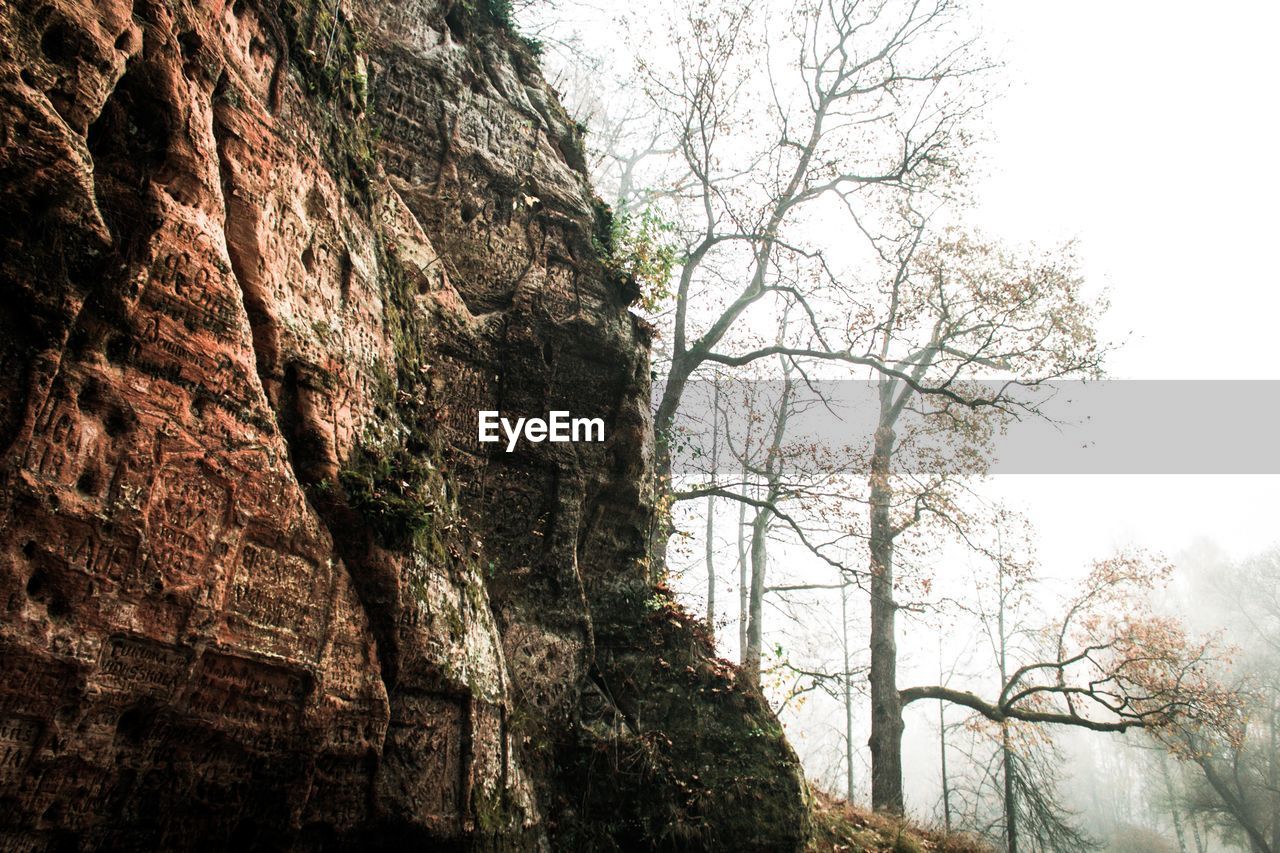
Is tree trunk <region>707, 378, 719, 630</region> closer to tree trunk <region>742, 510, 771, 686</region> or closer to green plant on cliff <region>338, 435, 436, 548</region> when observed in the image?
tree trunk <region>742, 510, 771, 686</region>

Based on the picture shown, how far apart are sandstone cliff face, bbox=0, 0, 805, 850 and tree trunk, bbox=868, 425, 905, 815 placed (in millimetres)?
6801

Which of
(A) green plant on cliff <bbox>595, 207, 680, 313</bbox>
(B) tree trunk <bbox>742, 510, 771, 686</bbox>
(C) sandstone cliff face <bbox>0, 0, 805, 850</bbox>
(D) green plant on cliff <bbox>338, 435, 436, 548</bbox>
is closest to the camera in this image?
(C) sandstone cliff face <bbox>0, 0, 805, 850</bbox>

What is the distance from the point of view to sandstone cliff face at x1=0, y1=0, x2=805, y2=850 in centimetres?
331

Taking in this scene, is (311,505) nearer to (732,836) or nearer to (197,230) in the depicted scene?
(197,230)

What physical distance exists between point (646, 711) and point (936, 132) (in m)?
Answer: 12.2

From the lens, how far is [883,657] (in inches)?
573

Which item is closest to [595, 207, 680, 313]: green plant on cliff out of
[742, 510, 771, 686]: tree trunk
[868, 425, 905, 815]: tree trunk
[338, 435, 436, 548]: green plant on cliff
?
[338, 435, 436, 548]: green plant on cliff

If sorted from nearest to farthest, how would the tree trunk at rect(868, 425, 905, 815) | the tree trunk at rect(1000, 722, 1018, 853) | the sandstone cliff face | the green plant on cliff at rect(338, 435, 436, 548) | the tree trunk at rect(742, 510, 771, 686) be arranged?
the sandstone cliff face → the green plant on cliff at rect(338, 435, 436, 548) → the tree trunk at rect(868, 425, 905, 815) → the tree trunk at rect(1000, 722, 1018, 853) → the tree trunk at rect(742, 510, 771, 686)

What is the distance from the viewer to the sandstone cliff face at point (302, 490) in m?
3.31

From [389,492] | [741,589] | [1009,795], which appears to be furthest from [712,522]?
[389,492]


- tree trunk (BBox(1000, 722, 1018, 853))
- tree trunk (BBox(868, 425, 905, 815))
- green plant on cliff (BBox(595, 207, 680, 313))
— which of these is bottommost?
tree trunk (BBox(1000, 722, 1018, 853))

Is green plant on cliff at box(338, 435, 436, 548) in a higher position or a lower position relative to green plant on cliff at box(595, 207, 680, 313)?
lower

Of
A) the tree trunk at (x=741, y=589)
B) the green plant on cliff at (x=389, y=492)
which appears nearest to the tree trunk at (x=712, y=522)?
the tree trunk at (x=741, y=589)

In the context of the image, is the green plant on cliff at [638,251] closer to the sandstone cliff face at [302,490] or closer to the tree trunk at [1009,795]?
the sandstone cliff face at [302,490]
